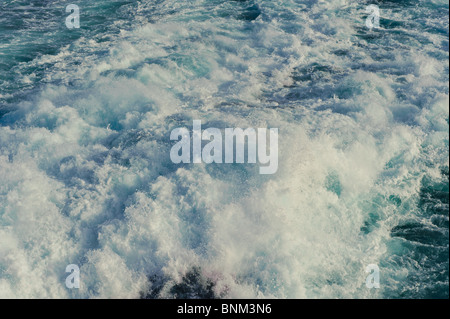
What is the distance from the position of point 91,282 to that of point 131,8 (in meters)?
12.2

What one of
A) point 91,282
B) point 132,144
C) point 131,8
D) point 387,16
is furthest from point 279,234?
point 131,8

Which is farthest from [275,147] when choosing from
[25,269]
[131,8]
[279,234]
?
[131,8]

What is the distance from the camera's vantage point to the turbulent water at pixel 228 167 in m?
6.51

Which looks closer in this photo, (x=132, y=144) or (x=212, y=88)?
(x=132, y=144)

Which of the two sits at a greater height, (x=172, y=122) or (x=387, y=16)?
(x=387, y=16)

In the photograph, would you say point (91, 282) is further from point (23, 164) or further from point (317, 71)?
point (317, 71)

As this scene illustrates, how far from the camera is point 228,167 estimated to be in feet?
26.1

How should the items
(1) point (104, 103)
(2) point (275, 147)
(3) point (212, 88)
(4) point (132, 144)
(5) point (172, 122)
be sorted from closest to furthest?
(2) point (275, 147)
(4) point (132, 144)
(5) point (172, 122)
(1) point (104, 103)
(3) point (212, 88)

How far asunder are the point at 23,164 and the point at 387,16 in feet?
39.7

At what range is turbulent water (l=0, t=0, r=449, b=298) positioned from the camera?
21.4 ft

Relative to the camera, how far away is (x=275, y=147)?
828 cm
